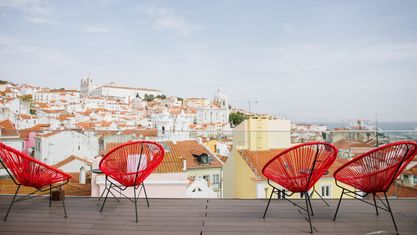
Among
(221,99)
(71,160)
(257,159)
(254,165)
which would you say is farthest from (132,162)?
(221,99)

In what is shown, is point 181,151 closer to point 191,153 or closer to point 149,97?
point 191,153

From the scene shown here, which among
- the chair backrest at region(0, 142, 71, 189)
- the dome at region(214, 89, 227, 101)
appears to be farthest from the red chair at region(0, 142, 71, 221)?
the dome at region(214, 89, 227, 101)

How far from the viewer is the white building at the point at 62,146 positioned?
15.1 ft

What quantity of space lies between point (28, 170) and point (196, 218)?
54.8 inches

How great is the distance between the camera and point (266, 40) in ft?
99.9

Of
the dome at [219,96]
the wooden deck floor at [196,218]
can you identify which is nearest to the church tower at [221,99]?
the dome at [219,96]

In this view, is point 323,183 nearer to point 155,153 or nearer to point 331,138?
point 331,138

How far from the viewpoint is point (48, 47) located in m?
24.2

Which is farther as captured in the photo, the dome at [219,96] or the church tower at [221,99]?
the dome at [219,96]

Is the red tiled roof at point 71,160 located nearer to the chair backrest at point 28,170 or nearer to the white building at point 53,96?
the chair backrest at point 28,170

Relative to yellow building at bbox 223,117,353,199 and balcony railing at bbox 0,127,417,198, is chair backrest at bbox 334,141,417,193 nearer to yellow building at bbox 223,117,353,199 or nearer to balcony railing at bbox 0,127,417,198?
yellow building at bbox 223,117,353,199

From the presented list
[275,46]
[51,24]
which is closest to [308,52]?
[275,46]

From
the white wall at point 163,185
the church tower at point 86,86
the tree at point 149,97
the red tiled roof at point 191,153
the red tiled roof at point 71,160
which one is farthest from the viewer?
the church tower at point 86,86

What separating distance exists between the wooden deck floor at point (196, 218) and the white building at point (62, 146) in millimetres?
1336
